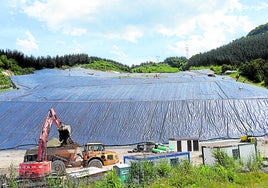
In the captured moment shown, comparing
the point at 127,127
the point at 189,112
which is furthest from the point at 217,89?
the point at 127,127

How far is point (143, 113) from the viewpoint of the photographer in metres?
31.4

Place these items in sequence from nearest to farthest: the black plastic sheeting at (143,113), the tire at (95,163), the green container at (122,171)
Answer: the green container at (122,171)
the tire at (95,163)
the black plastic sheeting at (143,113)

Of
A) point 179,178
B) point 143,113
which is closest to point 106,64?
point 143,113

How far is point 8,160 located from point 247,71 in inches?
1655

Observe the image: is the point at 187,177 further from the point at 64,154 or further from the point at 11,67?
the point at 11,67

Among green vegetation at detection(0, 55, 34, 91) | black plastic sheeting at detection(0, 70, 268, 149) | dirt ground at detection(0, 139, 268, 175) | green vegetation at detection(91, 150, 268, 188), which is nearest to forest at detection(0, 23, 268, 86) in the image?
green vegetation at detection(0, 55, 34, 91)

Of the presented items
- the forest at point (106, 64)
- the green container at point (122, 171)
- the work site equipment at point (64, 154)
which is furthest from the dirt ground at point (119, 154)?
the forest at point (106, 64)

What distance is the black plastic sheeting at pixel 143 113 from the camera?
29.5 metres

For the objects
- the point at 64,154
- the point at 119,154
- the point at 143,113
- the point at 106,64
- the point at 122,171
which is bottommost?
the point at 119,154

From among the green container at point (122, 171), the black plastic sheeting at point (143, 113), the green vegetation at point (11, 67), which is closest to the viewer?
the green container at point (122, 171)

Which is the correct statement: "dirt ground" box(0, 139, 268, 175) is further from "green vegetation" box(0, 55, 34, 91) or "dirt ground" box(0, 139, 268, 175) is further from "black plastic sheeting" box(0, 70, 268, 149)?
"green vegetation" box(0, 55, 34, 91)

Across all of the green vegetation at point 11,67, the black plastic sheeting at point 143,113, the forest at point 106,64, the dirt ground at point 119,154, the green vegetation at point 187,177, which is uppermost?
the forest at point 106,64

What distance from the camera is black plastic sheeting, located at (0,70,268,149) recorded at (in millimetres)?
29484

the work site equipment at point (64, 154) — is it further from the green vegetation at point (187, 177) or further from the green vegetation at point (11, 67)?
the green vegetation at point (11, 67)
